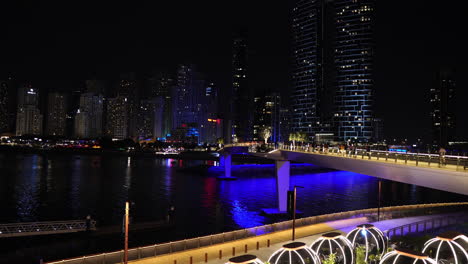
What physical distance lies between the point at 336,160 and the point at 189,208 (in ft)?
90.0

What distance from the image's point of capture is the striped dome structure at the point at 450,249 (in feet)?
59.1

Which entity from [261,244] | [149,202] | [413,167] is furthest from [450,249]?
[149,202]

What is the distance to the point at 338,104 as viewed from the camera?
198 meters

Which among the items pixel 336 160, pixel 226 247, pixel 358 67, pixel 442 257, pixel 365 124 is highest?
pixel 358 67

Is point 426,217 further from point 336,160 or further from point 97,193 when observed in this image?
point 97,193

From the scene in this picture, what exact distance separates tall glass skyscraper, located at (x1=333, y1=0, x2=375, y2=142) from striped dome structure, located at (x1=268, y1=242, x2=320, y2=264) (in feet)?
599

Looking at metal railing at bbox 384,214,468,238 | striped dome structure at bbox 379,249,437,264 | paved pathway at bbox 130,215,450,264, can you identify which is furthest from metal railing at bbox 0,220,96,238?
striped dome structure at bbox 379,249,437,264

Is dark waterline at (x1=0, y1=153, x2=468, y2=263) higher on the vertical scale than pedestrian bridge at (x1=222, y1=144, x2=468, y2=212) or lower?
lower

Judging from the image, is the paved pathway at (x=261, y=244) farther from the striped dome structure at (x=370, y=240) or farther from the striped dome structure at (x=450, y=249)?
the striped dome structure at (x=450, y=249)

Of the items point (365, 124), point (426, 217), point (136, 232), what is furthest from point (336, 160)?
point (365, 124)

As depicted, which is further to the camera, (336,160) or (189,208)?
(189,208)

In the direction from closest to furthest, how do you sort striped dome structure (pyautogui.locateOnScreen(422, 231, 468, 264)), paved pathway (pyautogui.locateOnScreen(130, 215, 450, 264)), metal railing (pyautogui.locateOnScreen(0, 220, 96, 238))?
striped dome structure (pyautogui.locateOnScreen(422, 231, 468, 264))
paved pathway (pyautogui.locateOnScreen(130, 215, 450, 264))
metal railing (pyautogui.locateOnScreen(0, 220, 96, 238))

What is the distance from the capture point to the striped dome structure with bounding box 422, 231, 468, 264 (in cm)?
1802

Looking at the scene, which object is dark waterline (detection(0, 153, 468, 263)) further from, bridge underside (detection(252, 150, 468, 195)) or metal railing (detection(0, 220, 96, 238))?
bridge underside (detection(252, 150, 468, 195))
